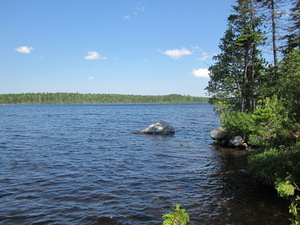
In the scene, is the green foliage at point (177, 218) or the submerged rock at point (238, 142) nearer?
the green foliage at point (177, 218)

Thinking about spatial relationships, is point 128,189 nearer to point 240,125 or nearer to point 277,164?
point 277,164

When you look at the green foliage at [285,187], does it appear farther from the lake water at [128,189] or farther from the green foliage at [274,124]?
the green foliage at [274,124]

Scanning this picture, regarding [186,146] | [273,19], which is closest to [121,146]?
[186,146]

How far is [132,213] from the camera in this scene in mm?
8789

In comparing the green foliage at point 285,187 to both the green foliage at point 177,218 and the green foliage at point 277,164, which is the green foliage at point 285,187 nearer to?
the green foliage at point 277,164

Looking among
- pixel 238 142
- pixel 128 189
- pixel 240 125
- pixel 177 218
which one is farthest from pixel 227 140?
pixel 177 218

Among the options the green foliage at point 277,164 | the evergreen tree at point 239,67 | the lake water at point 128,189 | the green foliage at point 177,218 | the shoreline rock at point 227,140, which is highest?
the evergreen tree at point 239,67

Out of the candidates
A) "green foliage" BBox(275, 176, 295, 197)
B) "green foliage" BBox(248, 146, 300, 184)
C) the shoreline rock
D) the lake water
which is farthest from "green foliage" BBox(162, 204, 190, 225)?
the shoreline rock

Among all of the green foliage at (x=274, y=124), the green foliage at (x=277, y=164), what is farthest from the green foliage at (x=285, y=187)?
the green foliage at (x=274, y=124)

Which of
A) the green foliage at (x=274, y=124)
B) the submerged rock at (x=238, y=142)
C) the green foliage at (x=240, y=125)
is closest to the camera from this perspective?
the green foliage at (x=274, y=124)

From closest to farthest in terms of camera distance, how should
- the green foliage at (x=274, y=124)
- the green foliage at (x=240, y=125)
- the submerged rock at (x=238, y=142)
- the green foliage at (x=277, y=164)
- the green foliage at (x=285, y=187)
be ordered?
the green foliage at (x=285, y=187) → the green foliage at (x=277, y=164) → the green foliage at (x=274, y=124) → the green foliage at (x=240, y=125) → the submerged rock at (x=238, y=142)

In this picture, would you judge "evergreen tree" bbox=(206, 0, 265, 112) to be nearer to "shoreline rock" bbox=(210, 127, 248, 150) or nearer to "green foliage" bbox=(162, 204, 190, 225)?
"shoreline rock" bbox=(210, 127, 248, 150)

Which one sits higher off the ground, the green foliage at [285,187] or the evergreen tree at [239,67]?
the evergreen tree at [239,67]

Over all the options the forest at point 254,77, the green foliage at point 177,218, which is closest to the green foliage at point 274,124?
the forest at point 254,77
